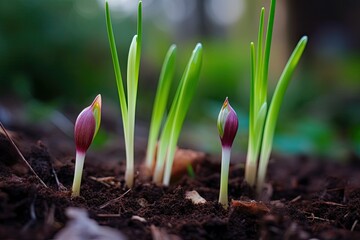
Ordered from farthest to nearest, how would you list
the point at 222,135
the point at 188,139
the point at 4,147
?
the point at 188,139
the point at 4,147
the point at 222,135

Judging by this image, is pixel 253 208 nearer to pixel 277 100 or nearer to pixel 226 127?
pixel 226 127

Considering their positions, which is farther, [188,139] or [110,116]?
[110,116]

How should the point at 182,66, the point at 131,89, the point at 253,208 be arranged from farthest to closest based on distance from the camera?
the point at 182,66 → the point at 131,89 → the point at 253,208

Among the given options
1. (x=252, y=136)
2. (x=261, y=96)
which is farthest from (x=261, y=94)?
(x=252, y=136)

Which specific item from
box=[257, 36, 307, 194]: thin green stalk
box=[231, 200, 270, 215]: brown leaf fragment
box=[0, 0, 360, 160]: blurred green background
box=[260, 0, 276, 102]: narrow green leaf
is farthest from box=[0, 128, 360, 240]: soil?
box=[0, 0, 360, 160]: blurred green background

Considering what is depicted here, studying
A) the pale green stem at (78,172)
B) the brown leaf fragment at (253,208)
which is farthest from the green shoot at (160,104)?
the brown leaf fragment at (253,208)

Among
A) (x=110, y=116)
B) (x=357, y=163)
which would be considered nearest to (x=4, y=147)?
(x=357, y=163)

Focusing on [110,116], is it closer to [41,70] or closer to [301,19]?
[41,70]
